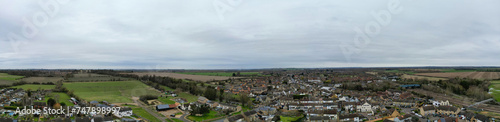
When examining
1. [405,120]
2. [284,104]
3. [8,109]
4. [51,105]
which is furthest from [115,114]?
[405,120]

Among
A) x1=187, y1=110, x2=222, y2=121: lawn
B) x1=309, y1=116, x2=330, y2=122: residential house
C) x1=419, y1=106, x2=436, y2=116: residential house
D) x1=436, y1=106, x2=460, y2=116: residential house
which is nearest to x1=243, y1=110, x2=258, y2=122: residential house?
Answer: x1=187, y1=110, x2=222, y2=121: lawn

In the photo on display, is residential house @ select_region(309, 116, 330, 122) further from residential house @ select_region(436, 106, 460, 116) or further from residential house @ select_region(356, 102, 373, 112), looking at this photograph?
residential house @ select_region(436, 106, 460, 116)

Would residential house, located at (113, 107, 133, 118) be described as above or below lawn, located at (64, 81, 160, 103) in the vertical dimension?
below

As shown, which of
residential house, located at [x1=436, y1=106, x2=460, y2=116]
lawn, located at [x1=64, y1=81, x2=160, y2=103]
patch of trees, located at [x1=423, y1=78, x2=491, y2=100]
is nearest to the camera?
residential house, located at [x1=436, y1=106, x2=460, y2=116]

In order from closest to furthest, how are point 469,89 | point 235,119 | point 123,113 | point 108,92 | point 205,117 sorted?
point 235,119 < point 123,113 < point 205,117 < point 469,89 < point 108,92

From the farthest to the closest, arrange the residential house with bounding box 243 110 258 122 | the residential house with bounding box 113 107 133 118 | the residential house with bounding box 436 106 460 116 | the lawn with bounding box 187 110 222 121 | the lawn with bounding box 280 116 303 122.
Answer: the residential house with bounding box 436 106 460 116
the lawn with bounding box 187 110 222 121
the lawn with bounding box 280 116 303 122
the residential house with bounding box 113 107 133 118
the residential house with bounding box 243 110 258 122

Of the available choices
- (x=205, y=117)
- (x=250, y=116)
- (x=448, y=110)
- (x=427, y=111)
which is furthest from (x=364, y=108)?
(x=205, y=117)

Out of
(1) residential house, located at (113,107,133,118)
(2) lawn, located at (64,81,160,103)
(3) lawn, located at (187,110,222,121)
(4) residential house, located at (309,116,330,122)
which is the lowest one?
(3) lawn, located at (187,110,222,121)

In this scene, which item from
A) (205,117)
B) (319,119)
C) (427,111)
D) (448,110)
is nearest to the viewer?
(319,119)

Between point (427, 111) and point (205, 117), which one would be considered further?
point (427, 111)

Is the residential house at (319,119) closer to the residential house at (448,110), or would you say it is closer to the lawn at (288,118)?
the lawn at (288,118)

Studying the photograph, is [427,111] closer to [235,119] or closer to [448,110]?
[448,110]
